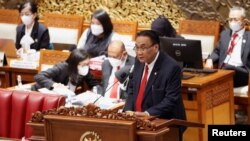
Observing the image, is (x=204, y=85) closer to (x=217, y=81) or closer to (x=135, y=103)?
(x=217, y=81)

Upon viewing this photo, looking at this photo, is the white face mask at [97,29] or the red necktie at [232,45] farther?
the white face mask at [97,29]

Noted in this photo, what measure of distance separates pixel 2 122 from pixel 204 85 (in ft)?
6.53

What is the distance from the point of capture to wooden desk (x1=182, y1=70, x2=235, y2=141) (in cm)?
693

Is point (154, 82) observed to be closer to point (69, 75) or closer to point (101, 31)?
point (69, 75)

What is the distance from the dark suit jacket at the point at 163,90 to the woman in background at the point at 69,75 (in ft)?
4.72

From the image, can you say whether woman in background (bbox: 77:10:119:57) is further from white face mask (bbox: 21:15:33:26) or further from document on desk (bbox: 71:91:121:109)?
document on desk (bbox: 71:91:121:109)

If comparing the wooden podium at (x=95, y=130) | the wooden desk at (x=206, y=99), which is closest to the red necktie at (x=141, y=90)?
the wooden desk at (x=206, y=99)

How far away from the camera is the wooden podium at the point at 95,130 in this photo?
14.2 ft

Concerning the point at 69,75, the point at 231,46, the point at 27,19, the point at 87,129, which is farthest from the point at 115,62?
the point at 87,129

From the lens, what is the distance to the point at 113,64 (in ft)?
23.5

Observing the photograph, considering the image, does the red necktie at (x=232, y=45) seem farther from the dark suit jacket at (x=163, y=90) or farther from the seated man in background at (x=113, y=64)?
the dark suit jacket at (x=163, y=90)

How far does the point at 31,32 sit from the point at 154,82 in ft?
12.6

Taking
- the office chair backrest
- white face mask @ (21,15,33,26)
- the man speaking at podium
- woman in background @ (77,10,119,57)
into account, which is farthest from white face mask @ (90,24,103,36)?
the man speaking at podium

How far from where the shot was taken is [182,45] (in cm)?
722
